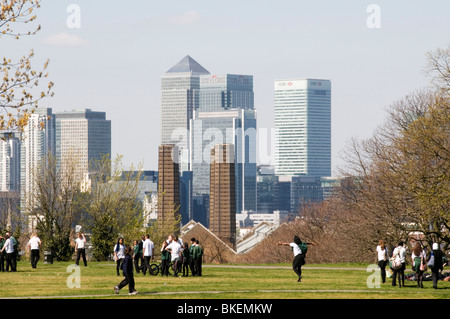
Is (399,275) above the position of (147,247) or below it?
below

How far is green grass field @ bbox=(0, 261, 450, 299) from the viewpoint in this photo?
35250 mm

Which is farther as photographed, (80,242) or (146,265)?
(80,242)

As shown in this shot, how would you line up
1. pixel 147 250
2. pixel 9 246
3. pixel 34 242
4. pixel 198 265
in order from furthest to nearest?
pixel 34 242, pixel 9 246, pixel 198 265, pixel 147 250

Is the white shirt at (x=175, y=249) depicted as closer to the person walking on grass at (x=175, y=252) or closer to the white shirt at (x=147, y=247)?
the person walking on grass at (x=175, y=252)

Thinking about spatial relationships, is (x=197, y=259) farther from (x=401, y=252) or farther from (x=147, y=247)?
(x=401, y=252)

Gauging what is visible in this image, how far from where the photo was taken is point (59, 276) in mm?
46312

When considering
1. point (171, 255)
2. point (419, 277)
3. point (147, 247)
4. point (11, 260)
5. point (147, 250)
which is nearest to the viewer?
point (419, 277)

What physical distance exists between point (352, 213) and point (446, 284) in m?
40.2

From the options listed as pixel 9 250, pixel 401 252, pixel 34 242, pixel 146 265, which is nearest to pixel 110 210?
pixel 34 242

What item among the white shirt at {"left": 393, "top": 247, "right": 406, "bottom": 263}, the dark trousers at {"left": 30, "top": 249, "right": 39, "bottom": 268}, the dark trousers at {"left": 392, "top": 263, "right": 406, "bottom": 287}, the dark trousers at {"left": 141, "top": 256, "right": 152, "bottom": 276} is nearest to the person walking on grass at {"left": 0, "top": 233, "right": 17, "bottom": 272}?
the dark trousers at {"left": 30, "top": 249, "right": 39, "bottom": 268}

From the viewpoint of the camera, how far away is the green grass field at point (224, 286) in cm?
3525

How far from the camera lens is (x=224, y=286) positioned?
39344 millimetres

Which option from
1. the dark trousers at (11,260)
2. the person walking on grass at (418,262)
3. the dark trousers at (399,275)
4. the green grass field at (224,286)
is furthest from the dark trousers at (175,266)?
the person walking on grass at (418,262)
